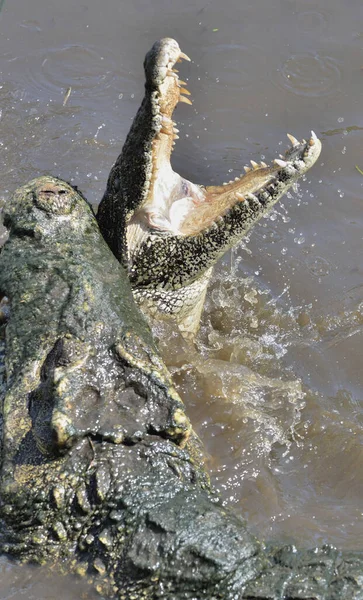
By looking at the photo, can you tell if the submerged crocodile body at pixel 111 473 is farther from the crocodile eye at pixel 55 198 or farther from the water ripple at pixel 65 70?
the water ripple at pixel 65 70

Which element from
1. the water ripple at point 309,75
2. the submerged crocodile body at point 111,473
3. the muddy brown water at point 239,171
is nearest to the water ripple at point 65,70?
the muddy brown water at point 239,171

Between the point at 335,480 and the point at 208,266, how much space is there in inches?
59.2

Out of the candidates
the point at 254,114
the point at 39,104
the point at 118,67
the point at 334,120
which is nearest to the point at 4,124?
the point at 39,104

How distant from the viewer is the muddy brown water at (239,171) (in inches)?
166

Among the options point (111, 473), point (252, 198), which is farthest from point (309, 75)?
point (111, 473)

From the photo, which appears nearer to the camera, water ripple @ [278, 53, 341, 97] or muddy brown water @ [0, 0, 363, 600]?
muddy brown water @ [0, 0, 363, 600]

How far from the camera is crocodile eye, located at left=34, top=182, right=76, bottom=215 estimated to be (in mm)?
3920

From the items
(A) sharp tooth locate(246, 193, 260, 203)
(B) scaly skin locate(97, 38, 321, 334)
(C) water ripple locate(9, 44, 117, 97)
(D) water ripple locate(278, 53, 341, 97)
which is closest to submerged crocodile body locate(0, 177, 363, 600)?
(B) scaly skin locate(97, 38, 321, 334)

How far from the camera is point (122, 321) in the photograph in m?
3.29

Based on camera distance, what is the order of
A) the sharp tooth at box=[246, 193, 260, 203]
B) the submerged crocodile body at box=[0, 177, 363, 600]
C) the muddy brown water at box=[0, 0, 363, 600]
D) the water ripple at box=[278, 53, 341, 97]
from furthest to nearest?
the water ripple at box=[278, 53, 341, 97] < the sharp tooth at box=[246, 193, 260, 203] < the muddy brown water at box=[0, 0, 363, 600] < the submerged crocodile body at box=[0, 177, 363, 600]

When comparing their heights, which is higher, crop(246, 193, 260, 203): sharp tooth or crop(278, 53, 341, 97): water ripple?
crop(246, 193, 260, 203): sharp tooth

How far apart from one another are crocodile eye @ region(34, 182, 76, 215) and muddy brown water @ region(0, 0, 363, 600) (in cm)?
133

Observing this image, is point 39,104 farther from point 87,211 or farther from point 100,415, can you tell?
point 100,415

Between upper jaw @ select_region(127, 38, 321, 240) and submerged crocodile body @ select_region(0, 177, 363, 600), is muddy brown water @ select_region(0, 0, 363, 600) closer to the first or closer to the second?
submerged crocodile body @ select_region(0, 177, 363, 600)
